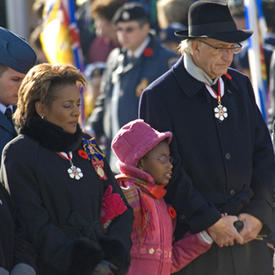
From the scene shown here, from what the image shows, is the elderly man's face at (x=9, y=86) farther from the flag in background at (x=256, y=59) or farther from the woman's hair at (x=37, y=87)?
the flag in background at (x=256, y=59)

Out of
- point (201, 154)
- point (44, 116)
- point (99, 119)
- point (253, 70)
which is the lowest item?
point (99, 119)

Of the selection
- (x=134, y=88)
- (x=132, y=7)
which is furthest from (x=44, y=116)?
(x=132, y=7)

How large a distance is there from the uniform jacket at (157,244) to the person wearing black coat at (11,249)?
0.89 m

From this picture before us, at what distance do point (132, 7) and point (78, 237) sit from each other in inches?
177

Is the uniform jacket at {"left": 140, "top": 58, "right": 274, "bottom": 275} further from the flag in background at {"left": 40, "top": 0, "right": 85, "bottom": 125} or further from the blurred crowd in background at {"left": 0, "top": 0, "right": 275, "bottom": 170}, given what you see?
the flag in background at {"left": 40, "top": 0, "right": 85, "bottom": 125}

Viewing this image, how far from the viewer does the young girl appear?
204 inches

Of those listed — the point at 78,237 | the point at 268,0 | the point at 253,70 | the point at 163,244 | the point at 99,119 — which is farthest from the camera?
the point at 268,0

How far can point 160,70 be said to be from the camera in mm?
8125

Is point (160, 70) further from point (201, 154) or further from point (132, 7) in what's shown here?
point (201, 154)

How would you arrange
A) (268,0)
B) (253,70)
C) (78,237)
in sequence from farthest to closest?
(268,0) < (253,70) < (78,237)

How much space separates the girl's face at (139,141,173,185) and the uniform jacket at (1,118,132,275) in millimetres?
642

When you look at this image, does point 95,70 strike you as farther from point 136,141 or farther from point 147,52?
point 136,141

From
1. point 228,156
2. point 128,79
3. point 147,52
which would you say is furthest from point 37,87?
point 147,52

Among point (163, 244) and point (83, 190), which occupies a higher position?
point (83, 190)
